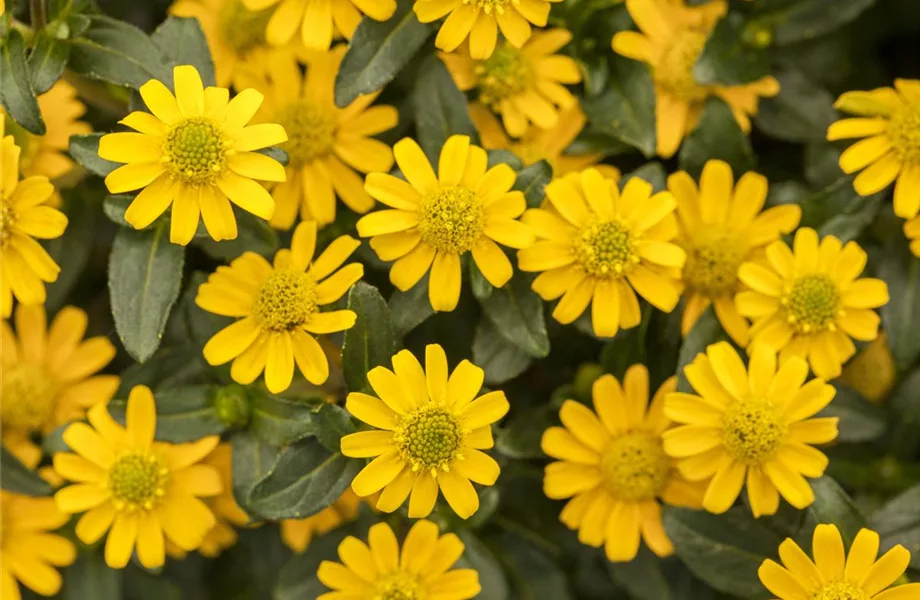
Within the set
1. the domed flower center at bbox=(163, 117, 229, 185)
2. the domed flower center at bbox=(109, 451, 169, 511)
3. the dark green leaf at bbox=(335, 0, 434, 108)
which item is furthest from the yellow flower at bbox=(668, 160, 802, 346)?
the domed flower center at bbox=(109, 451, 169, 511)

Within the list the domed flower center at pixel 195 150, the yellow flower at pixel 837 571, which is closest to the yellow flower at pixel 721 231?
the yellow flower at pixel 837 571

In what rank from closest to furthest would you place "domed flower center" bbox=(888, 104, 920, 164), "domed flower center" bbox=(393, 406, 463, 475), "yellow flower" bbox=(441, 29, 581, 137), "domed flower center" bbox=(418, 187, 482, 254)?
"domed flower center" bbox=(393, 406, 463, 475) → "domed flower center" bbox=(418, 187, 482, 254) → "domed flower center" bbox=(888, 104, 920, 164) → "yellow flower" bbox=(441, 29, 581, 137)

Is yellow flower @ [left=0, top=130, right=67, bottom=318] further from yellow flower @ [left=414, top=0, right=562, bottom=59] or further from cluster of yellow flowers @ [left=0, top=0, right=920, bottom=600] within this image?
yellow flower @ [left=414, top=0, right=562, bottom=59]

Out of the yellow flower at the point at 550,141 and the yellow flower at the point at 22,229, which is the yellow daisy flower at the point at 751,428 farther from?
the yellow flower at the point at 22,229

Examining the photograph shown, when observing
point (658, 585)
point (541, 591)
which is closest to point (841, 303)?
point (658, 585)

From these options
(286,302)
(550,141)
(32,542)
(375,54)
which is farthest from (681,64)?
(32,542)

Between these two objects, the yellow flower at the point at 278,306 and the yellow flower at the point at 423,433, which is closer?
the yellow flower at the point at 423,433

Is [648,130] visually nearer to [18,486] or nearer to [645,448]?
[645,448]
